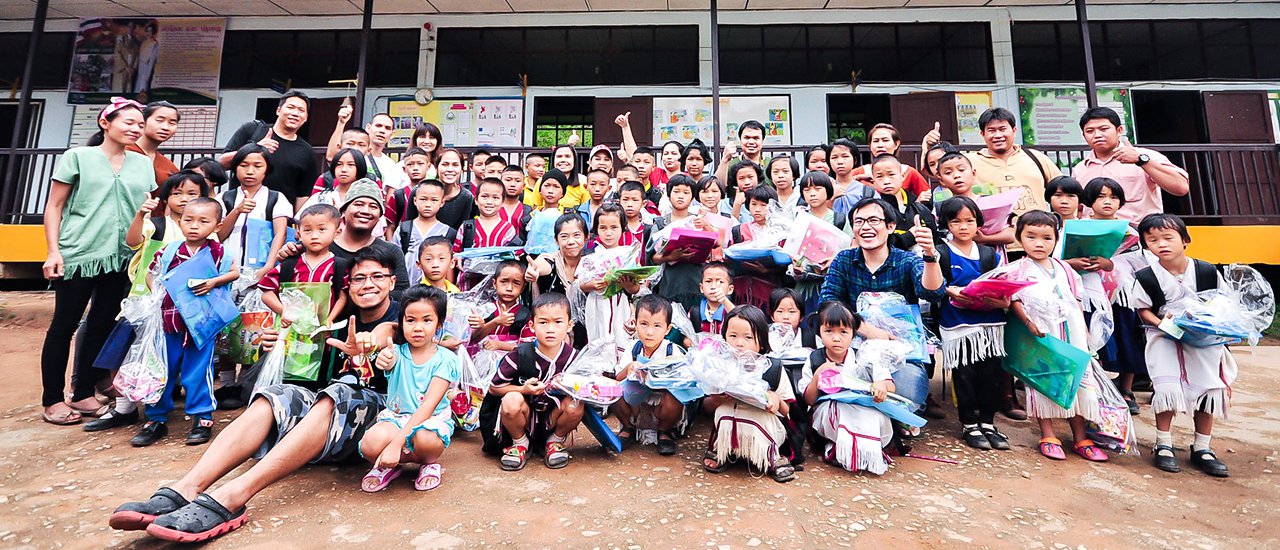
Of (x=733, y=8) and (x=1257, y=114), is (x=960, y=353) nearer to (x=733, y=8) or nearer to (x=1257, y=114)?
(x=733, y=8)

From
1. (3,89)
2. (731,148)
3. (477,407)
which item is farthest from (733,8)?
(3,89)

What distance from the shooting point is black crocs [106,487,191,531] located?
1688 mm

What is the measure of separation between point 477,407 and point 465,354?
47 cm

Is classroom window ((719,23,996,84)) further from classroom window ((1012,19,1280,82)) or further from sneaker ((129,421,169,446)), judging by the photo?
sneaker ((129,421,169,446))

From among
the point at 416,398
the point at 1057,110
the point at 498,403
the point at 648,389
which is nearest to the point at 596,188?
the point at 648,389

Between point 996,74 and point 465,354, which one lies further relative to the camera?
point 996,74

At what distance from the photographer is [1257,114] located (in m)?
7.55

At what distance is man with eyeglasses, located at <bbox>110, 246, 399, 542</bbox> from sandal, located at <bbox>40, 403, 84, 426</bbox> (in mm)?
1593

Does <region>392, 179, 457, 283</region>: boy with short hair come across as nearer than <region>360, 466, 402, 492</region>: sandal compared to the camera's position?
No

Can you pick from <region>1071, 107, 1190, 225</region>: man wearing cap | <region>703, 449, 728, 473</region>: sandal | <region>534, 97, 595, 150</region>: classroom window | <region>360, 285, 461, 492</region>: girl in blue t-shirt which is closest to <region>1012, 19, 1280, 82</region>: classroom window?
<region>1071, 107, 1190, 225</region>: man wearing cap

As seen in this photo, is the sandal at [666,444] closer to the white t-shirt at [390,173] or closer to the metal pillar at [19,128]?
the white t-shirt at [390,173]

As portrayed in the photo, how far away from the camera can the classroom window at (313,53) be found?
8312 millimetres

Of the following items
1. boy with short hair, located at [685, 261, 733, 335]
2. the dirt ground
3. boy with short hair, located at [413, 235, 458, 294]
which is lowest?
the dirt ground

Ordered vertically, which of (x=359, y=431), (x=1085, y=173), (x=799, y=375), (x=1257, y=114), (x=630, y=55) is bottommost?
(x=359, y=431)
